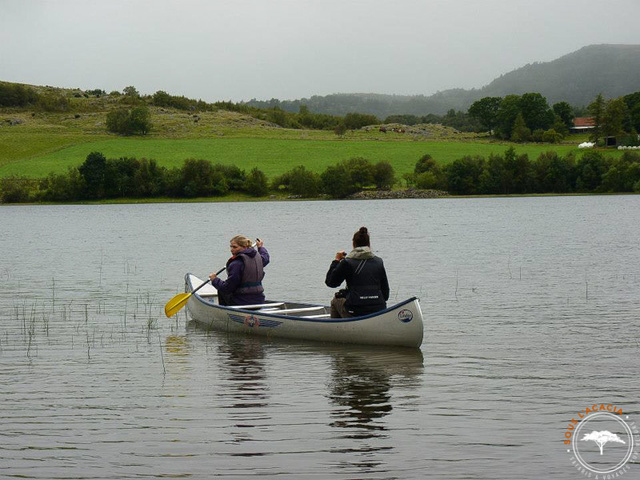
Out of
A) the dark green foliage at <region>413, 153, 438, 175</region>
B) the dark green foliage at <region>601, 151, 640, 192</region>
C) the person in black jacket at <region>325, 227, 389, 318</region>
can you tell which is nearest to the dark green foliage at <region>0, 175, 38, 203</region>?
the dark green foliage at <region>413, 153, 438, 175</region>

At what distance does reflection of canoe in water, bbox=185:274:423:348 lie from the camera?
15.2 m

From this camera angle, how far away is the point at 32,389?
12773 mm

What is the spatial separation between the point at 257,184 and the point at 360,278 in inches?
3867

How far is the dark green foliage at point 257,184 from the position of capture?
371ft

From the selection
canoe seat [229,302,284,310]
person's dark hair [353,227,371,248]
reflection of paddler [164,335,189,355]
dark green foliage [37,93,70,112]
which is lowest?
reflection of paddler [164,335,189,355]

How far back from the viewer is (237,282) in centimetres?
1808

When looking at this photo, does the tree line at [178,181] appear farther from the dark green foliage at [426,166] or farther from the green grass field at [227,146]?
the dark green foliage at [426,166]

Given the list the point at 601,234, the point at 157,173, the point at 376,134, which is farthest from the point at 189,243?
the point at 376,134

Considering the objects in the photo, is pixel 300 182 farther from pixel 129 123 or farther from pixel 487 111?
pixel 487 111

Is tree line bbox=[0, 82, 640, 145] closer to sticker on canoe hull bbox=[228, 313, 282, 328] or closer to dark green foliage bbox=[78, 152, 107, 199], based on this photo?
dark green foliage bbox=[78, 152, 107, 199]

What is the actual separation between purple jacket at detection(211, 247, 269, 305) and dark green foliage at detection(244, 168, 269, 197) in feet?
311

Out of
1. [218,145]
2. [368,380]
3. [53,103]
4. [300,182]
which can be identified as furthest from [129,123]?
[368,380]

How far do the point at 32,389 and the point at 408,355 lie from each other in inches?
248

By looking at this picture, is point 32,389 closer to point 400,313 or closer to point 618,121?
point 400,313
